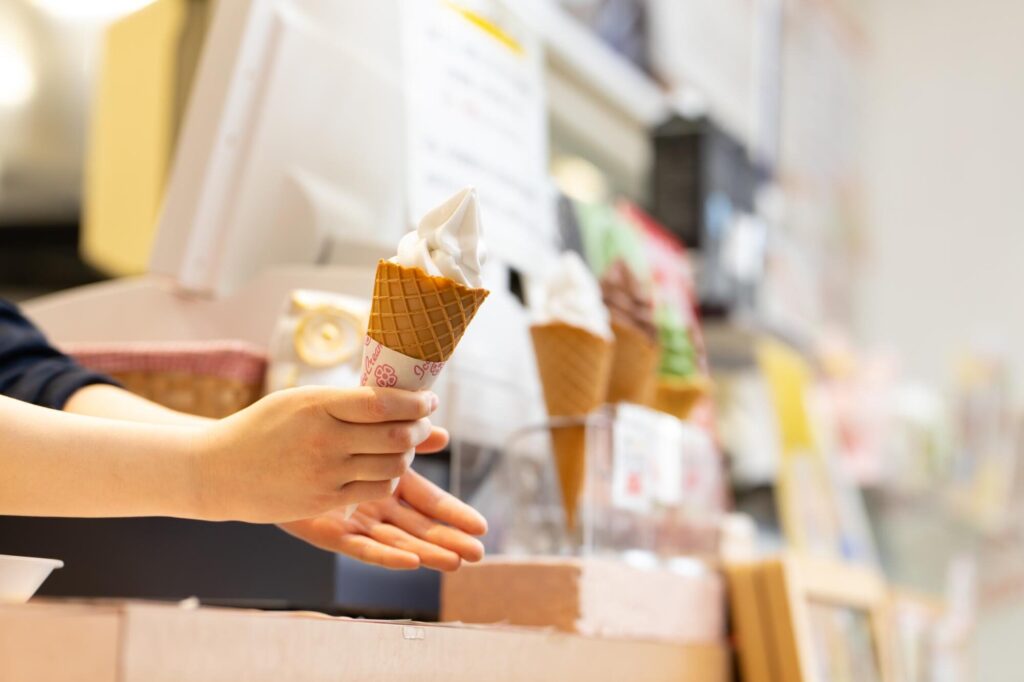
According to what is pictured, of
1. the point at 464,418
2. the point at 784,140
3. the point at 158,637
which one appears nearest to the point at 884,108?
the point at 784,140

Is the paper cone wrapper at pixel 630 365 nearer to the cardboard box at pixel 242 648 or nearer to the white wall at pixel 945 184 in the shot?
the cardboard box at pixel 242 648

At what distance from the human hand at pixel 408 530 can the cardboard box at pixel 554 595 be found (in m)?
0.22

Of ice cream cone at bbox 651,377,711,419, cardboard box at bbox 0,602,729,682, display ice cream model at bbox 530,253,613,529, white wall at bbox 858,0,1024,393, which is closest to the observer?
cardboard box at bbox 0,602,729,682

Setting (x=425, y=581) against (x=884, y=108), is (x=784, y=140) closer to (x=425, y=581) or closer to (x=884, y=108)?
(x=884, y=108)

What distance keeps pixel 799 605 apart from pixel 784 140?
245 cm

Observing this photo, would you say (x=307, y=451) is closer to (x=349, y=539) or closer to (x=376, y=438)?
(x=376, y=438)

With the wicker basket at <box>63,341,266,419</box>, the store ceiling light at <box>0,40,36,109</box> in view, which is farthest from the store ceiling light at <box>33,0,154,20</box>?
the wicker basket at <box>63,341,266,419</box>

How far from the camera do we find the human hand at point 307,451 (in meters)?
0.82

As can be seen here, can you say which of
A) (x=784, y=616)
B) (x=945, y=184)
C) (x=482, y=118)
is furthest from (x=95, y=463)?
(x=945, y=184)

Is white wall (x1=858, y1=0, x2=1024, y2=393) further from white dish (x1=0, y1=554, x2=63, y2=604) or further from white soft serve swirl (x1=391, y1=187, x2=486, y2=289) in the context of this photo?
white dish (x1=0, y1=554, x2=63, y2=604)

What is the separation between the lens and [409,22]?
1527 millimetres

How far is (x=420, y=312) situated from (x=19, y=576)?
0.33 m

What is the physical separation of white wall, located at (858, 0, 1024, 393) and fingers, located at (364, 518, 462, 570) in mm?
4109

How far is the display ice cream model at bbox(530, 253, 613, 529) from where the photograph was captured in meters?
1.48
